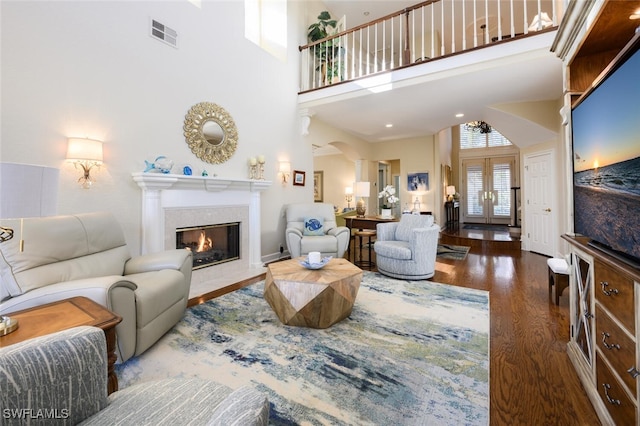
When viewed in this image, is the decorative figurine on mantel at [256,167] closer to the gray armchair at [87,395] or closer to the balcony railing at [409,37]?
the balcony railing at [409,37]

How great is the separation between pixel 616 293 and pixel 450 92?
12.6 feet

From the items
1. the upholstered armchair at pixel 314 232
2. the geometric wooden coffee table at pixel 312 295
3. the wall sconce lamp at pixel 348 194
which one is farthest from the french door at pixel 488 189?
the geometric wooden coffee table at pixel 312 295

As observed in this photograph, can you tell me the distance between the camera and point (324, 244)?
4.14 m

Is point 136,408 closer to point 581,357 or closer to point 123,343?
point 123,343

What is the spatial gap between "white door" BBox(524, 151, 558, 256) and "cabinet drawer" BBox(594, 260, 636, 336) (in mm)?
4280

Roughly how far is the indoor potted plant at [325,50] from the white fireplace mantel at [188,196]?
2.46 m

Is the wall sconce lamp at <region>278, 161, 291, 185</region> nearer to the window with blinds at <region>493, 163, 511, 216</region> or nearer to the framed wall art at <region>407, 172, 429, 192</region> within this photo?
the framed wall art at <region>407, 172, 429, 192</region>

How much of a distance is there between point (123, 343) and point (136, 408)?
3.42 ft

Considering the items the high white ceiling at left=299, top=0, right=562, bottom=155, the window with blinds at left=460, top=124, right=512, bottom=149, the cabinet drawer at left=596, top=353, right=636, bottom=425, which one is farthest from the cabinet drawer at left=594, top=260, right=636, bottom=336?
the window with blinds at left=460, top=124, right=512, bottom=149

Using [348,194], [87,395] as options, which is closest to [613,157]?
[87,395]

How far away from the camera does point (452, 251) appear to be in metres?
5.36

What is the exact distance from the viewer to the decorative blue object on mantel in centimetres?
301

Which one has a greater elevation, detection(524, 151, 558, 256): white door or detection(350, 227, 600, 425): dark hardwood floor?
detection(524, 151, 558, 256): white door

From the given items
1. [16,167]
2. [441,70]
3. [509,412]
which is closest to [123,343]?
[16,167]
